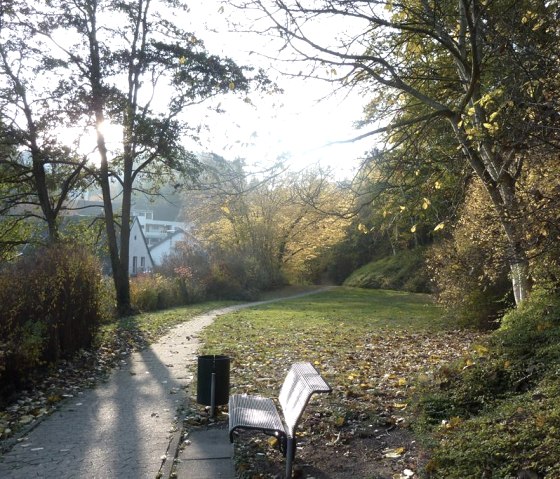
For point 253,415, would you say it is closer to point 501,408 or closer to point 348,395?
point 348,395

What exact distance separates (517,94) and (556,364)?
369cm

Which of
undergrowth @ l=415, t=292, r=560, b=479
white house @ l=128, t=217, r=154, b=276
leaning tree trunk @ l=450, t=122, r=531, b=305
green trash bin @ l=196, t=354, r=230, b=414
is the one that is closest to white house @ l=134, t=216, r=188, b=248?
white house @ l=128, t=217, r=154, b=276

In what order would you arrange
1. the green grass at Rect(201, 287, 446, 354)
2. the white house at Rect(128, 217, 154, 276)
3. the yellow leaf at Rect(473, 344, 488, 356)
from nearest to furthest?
the yellow leaf at Rect(473, 344, 488, 356) < the green grass at Rect(201, 287, 446, 354) < the white house at Rect(128, 217, 154, 276)

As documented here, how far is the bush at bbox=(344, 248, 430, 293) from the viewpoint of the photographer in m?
40.2

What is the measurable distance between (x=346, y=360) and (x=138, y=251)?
5326 cm

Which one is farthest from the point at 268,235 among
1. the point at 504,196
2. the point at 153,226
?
the point at 153,226

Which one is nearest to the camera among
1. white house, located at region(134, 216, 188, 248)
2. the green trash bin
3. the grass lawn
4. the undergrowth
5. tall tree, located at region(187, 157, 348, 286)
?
the undergrowth

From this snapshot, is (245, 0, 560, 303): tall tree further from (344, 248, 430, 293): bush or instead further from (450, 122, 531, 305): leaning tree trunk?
(344, 248, 430, 293): bush

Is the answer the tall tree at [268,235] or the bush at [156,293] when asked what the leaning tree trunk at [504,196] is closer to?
the bush at [156,293]

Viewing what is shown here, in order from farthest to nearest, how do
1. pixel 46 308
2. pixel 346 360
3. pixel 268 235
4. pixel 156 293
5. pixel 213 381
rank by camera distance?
pixel 268 235 → pixel 156 293 → pixel 346 360 → pixel 46 308 → pixel 213 381

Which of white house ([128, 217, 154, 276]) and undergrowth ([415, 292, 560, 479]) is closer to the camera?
undergrowth ([415, 292, 560, 479])

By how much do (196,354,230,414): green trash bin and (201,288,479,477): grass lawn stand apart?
3.54 ft

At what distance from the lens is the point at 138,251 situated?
2453 inches

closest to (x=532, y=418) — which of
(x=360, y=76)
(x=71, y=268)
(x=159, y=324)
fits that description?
(x=360, y=76)
